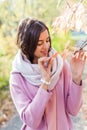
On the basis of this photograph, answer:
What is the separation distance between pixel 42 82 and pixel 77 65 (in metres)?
0.16

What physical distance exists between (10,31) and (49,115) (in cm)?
126

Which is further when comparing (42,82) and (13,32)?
(13,32)

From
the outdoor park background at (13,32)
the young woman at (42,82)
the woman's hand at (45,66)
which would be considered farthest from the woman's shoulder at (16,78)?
the outdoor park background at (13,32)

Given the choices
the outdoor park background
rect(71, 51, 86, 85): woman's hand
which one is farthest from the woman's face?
the outdoor park background

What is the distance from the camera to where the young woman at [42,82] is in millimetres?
1205

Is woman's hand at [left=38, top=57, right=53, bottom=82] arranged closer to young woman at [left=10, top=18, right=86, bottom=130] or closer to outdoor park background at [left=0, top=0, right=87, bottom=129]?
young woman at [left=10, top=18, right=86, bottom=130]

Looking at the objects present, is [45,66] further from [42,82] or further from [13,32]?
[13,32]

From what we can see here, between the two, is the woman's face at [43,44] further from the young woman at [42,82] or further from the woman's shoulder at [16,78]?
the woman's shoulder at [16,78]

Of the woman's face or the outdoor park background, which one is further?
the outdoor park background

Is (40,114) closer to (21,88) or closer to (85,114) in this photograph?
(21,88)

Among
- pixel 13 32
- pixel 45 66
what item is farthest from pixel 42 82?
pixel 13 32

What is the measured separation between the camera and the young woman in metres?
1.21

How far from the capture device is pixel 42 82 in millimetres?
1196

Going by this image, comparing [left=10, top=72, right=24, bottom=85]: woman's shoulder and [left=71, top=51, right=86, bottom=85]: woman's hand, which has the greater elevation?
[left=71, top=51, right=86, bottom=85]: woman's hand
